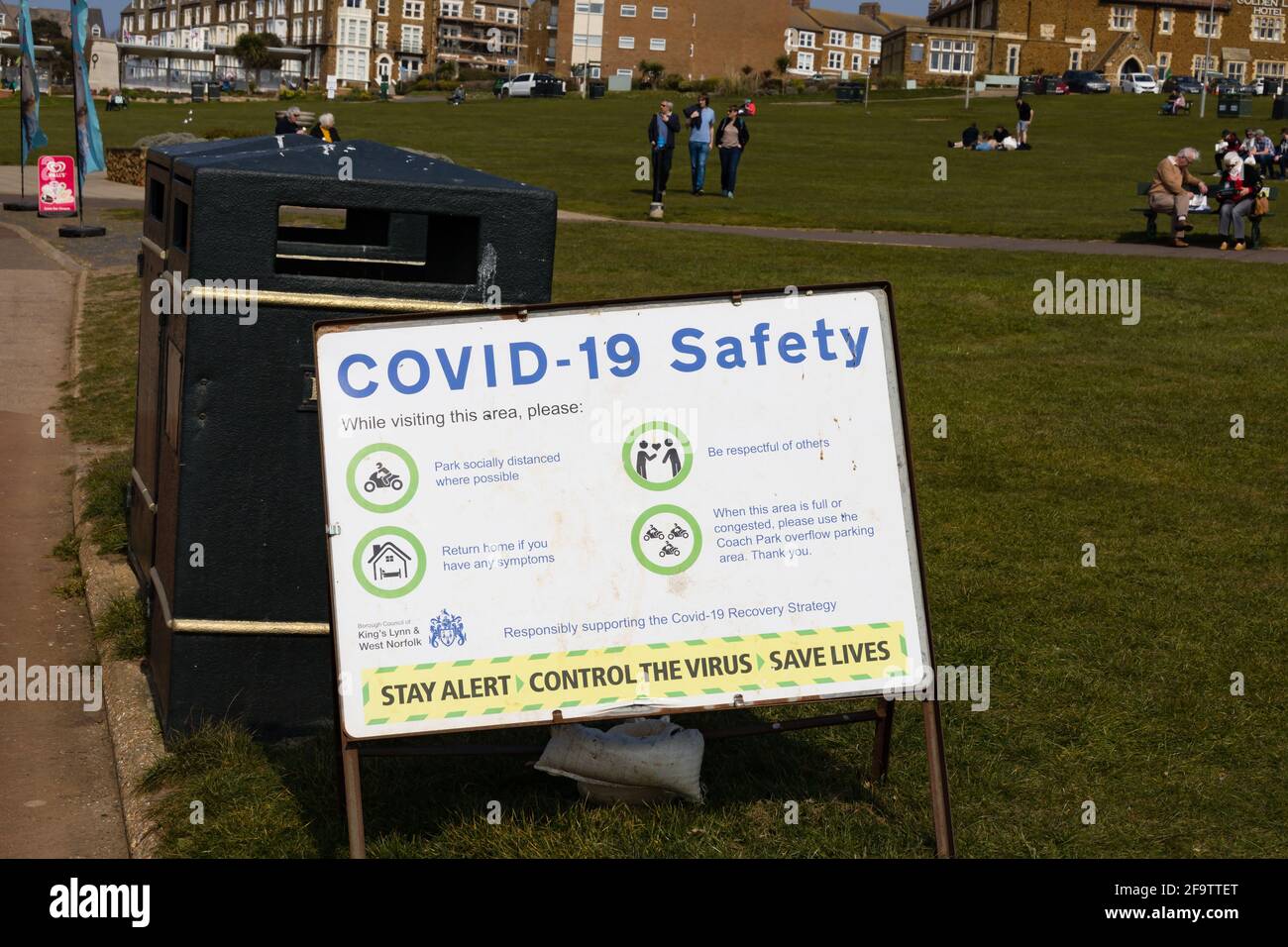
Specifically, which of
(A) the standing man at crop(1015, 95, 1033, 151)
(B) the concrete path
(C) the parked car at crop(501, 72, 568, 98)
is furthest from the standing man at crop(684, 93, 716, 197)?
(C) the parked car at crop(501, 72, 568, 98)

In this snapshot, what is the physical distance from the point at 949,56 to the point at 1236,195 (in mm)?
93053

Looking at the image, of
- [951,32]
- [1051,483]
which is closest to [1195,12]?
[951,32]

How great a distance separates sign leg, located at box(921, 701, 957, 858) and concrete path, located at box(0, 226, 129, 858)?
2.33 metres

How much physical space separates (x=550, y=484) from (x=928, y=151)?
133ft

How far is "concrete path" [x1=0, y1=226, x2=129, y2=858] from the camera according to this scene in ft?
15.0

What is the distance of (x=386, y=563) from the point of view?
404cm

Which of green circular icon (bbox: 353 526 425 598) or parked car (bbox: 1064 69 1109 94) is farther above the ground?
parked car (bbox: 1064 69 1109 94)

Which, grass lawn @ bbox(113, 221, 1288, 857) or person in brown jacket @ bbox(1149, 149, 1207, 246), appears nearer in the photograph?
grass lawn @ bbox(113, 221, 1288, 857)

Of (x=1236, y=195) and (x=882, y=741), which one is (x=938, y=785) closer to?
(x=882, y=741)

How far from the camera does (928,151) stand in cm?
4275

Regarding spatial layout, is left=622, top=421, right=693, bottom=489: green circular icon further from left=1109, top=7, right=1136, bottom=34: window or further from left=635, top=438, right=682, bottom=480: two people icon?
left=1109, top=7, right=1136, bottom=34: window

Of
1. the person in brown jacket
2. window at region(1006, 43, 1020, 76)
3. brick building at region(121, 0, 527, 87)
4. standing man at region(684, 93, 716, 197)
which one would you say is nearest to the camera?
the person in brown jacket

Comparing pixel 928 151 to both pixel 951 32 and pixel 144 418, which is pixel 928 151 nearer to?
pixel 144 418

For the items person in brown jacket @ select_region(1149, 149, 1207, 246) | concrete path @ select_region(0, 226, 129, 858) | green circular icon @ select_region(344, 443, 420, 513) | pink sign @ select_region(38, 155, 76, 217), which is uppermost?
person in brown jacket @ select_region(1149, 149, 1207, 246)
